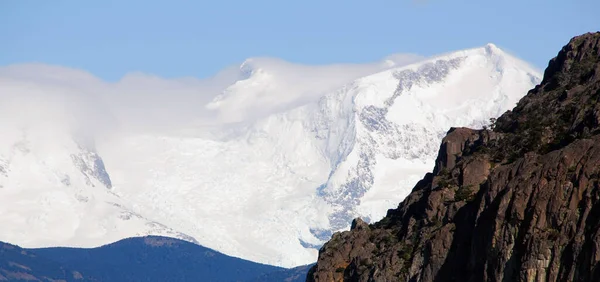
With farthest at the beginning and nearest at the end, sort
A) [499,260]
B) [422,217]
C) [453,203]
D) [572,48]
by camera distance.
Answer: [572,48] → [422,217] → [453,203] → [499,260]

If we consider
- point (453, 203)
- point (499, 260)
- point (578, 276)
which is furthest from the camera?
point (453, 203)

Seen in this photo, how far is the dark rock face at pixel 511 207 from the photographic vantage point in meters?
78.4

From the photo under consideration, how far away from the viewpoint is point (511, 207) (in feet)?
267

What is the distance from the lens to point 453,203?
98.5m

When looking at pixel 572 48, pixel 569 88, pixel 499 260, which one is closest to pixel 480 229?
pixel 499 260

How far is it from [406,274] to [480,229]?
1362 centimetres

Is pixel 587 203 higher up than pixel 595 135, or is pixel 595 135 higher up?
pixel 595 135

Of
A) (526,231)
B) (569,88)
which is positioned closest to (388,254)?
(569,88)

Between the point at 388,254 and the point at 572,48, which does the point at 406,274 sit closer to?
the point at 388,254

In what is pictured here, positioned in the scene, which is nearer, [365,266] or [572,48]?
[365,266]

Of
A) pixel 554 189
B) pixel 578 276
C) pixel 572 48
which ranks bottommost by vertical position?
pixel 578 276

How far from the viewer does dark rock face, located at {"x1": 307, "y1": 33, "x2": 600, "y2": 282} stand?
257ft

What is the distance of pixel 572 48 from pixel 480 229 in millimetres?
41084

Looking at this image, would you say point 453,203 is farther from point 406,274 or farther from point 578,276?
point 578,276
